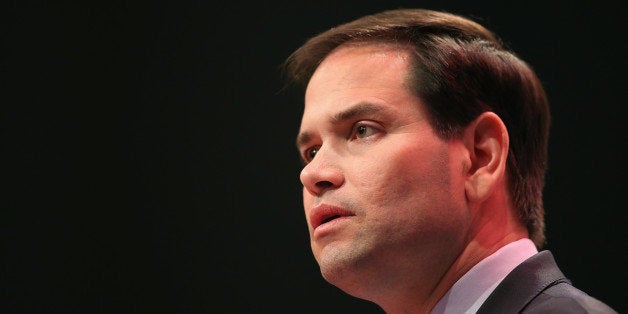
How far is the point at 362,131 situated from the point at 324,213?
210mm

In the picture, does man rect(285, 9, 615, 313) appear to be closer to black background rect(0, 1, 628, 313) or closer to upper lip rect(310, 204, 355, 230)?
upper lip rect(310, 204, 355, 230)

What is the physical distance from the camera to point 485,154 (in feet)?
6.12

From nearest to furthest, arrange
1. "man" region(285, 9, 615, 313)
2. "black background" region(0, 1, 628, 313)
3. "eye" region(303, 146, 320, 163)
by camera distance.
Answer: "man" region(285, 9, 615, 313) → "eye" region(303, 146, 320, 163) → "black background" region(0, 1, 628, 313)

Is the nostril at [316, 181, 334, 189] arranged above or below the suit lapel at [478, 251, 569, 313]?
above

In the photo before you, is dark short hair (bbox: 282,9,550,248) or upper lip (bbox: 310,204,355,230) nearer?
upper lip (bbox: 310,204,355,230)

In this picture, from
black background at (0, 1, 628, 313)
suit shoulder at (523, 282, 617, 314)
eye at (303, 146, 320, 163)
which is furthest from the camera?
black background at (0, 1, 628, 313)

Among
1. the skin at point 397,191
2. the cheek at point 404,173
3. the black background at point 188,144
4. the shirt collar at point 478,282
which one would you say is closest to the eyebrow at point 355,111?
the skin at point 397,191

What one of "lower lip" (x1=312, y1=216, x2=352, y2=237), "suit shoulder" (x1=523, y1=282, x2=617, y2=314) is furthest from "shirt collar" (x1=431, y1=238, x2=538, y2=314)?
"lower lip" (x1=312, y1=216, x2=352, y2=237)

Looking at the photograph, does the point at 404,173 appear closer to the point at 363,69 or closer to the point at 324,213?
the point at 324,213

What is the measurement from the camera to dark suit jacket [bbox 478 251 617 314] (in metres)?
1.59

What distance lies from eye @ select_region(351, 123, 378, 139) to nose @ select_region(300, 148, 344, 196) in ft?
0.27

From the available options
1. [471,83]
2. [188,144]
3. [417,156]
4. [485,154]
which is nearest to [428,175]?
[417,156]

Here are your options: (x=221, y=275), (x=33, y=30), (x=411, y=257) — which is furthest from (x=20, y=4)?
(x=411, y=257)

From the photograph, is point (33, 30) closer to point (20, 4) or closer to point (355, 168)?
point (20, 4)
